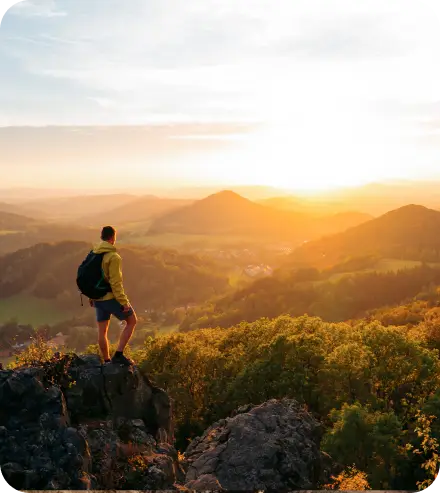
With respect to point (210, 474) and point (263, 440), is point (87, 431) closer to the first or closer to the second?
point (210, 474)

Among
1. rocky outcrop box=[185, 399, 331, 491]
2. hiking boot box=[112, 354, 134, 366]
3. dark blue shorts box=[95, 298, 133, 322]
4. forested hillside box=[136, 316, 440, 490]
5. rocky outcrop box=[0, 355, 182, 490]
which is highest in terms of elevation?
dark blue shorts box=[95, 298, 133, 322]

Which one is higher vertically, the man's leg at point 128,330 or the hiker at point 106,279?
the hiker at point 106,279

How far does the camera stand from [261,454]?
55.8 feet

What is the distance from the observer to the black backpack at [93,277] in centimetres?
1229

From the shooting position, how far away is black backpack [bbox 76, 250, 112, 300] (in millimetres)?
12289

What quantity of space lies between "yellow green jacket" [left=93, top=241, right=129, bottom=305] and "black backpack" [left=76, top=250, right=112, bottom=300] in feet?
0.40

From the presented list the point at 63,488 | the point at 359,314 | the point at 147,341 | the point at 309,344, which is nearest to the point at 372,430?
the point at 309,344

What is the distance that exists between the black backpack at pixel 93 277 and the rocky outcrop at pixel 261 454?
7264 mm

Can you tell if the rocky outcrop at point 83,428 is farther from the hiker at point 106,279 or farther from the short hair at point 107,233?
the short hair at point 107,233

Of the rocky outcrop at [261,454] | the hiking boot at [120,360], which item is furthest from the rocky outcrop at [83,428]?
the rocky outcrop at [261,454]

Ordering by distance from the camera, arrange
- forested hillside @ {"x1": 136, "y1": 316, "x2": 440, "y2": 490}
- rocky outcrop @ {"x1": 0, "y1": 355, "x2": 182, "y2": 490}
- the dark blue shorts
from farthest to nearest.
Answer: forested hillside @ {"x1": 136, "y1": 316, "x2": 440, "y2": 490}
the dark blue shorts
rocky outcrop @ {"x1": 0, "y1": 355, "x2": 182, "y2": 490}

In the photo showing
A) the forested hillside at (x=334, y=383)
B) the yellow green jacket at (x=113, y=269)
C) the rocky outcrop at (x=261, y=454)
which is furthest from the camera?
the forested hillside at (x=334, y=383)

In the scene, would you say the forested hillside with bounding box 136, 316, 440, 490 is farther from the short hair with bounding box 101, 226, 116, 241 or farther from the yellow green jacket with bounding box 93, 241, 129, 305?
the short hair with bounding box 101, 226, 116, 241

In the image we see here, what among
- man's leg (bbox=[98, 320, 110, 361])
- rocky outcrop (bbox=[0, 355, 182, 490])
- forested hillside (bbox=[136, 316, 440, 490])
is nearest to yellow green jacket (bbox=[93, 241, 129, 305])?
man's leg (bbox=[98, 320, 110, 361])
